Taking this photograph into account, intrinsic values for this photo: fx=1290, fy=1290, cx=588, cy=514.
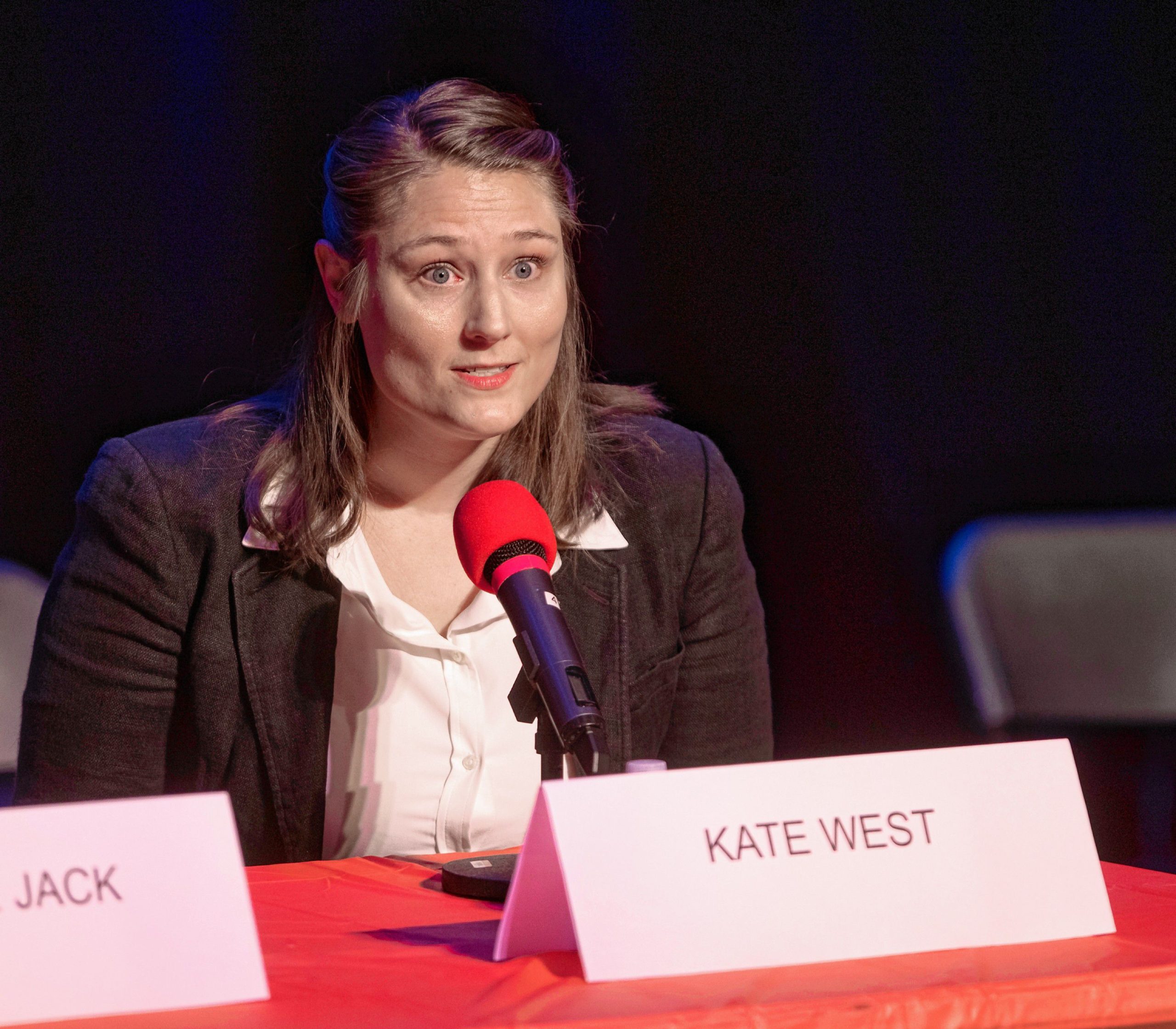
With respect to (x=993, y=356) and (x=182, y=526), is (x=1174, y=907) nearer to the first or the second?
(x=182, y=526)

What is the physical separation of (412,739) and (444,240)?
0.59 meters

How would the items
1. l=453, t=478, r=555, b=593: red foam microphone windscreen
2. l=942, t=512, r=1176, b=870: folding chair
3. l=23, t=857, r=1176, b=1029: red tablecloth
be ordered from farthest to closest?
l=942, t=512, r=1176, b=870: folding chair, l=453, t=478, r=555, b=593: red foam microphone windscreen, l=23, t=857, r=1176, b=1029: red tablecloth

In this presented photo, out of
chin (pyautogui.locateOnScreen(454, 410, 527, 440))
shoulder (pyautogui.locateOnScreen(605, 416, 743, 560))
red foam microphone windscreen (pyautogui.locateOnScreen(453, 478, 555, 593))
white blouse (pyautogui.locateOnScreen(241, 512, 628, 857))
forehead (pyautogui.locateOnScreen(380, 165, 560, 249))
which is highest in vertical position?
forehead (pyautogui.locateOnScreen(380, 165, 560, 249))

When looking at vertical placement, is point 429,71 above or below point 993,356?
above

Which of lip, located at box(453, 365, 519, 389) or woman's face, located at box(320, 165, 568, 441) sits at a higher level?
woman's face, located at box(320, 165, 568, 441)

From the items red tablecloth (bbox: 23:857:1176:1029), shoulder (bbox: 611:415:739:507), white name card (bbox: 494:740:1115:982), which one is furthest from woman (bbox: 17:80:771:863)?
white name card (bbox: 494:740:1115:982)

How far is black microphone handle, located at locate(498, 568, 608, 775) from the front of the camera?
87cm

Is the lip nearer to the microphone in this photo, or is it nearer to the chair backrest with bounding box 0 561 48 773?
the microphone

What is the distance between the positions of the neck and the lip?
0.15 meters

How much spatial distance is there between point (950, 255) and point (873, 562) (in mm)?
639

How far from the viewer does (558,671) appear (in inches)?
35.1

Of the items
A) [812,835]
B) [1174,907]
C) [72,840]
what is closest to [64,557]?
[72,840]

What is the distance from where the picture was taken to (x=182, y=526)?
154cm

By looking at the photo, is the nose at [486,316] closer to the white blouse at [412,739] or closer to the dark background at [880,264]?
the white blouse at [412,739]
